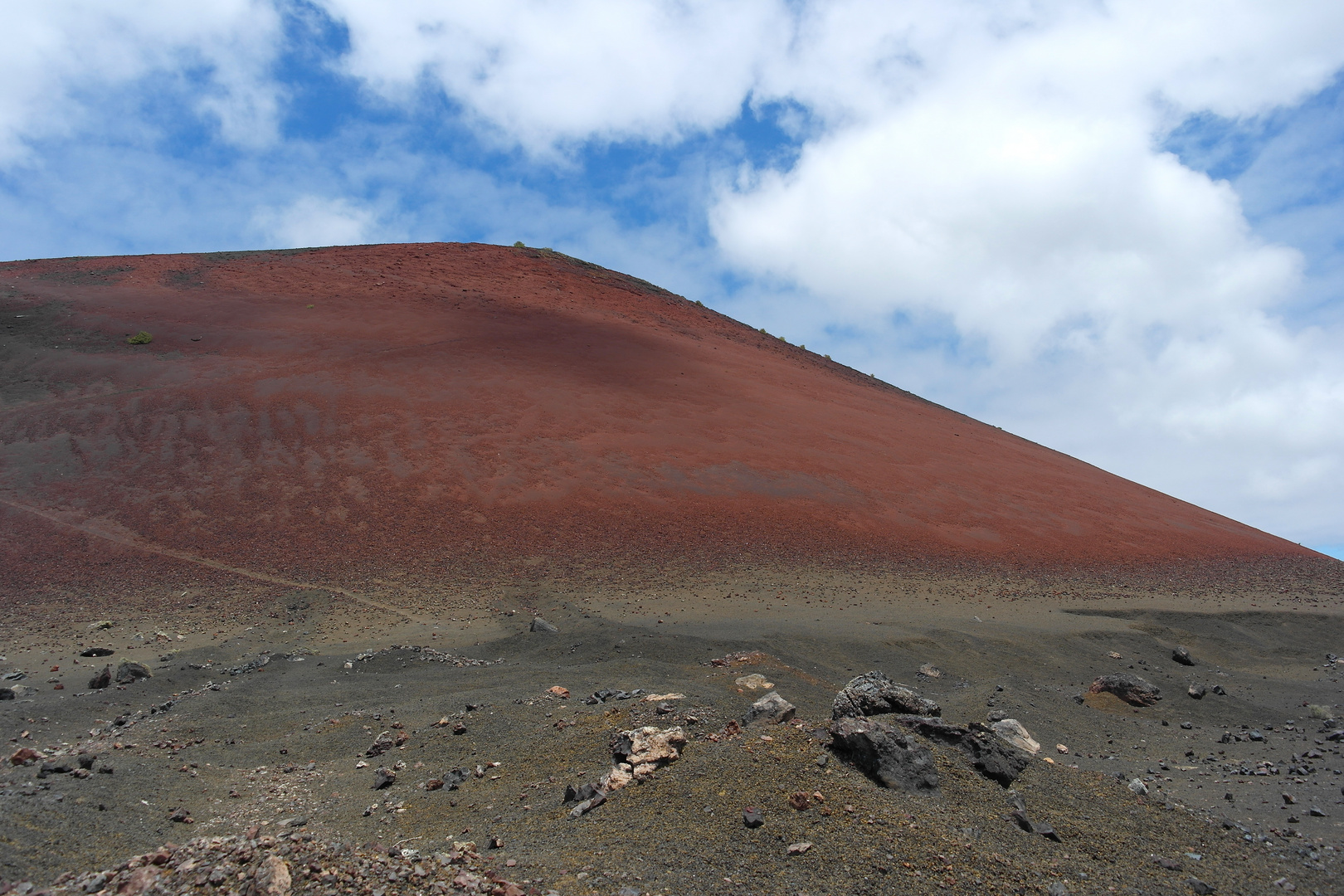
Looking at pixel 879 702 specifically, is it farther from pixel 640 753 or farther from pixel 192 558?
pixel 192 558

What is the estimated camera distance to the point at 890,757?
4820mm

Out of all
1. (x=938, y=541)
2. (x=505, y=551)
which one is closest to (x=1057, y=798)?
(x=505, y=551)

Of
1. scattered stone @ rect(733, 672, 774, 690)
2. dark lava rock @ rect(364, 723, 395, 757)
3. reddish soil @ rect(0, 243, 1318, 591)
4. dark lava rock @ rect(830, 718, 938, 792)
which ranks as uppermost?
reddish soil @ rect(0, 243, 1318, 591)

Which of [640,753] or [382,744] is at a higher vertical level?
[640,753]

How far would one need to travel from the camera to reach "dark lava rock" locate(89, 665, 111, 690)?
774cm

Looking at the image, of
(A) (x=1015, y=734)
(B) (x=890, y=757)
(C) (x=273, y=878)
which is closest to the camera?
(C) (x=273, y=878)

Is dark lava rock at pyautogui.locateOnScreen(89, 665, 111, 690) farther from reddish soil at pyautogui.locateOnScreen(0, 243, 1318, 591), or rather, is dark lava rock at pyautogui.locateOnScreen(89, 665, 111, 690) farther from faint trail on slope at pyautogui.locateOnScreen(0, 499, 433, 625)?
reddish soil at pyautogui.locateOnScreen(0, 243, 1318, 591)

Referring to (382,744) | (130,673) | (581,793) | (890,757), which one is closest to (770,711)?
(890,757)

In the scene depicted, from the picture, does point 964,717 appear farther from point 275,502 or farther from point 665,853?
point 275,502

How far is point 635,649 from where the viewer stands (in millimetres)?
9250

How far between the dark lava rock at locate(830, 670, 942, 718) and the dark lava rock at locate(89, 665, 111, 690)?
25.2ft

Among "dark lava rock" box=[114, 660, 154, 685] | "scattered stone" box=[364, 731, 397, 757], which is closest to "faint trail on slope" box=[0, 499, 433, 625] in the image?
"dark lava rock" box=[114, 660, 154, 685]

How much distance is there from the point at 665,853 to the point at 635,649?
500 centimetres

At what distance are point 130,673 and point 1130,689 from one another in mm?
11460
